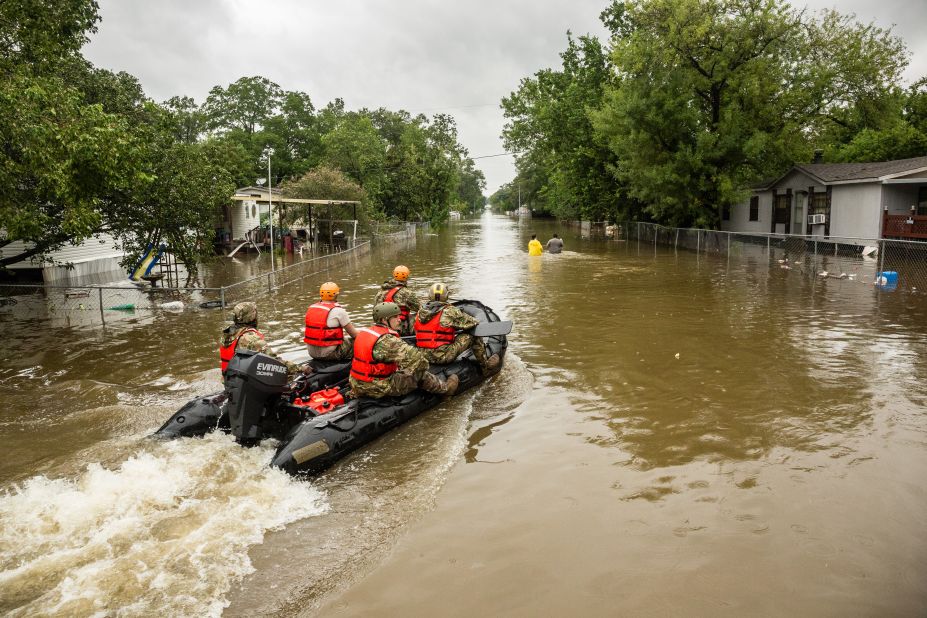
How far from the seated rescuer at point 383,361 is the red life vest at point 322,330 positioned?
1.06 m

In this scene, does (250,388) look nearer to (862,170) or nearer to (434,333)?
(434,333)

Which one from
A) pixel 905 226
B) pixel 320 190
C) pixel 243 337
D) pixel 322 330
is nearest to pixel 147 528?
pixel 243 337

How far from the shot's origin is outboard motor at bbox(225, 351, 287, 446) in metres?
6.77

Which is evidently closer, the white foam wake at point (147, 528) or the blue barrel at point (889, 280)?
the white foam wake at point (147, 528)

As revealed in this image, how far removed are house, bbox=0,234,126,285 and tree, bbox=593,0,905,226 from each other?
22.1 m

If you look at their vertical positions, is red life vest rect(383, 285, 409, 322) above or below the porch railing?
below

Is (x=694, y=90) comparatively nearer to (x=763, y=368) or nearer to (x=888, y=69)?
(x=888, y=69)

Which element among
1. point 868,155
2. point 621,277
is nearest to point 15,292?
point 621,277

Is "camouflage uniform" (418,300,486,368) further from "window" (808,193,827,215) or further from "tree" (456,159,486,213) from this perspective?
"tree" (456,159,486,213)

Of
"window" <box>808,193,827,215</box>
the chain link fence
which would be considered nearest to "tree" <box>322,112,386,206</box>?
the chain link fence

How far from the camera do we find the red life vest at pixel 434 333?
30.0ft

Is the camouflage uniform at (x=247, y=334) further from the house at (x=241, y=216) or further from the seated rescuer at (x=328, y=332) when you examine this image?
the house at (x=241, y=216)

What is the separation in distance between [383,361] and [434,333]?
1.68 metres

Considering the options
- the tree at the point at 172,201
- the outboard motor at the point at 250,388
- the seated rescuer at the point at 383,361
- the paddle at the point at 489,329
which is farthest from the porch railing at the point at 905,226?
the outboard motor at the point at 250,388
